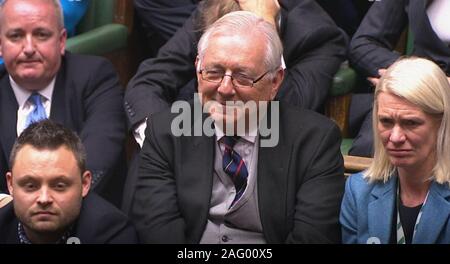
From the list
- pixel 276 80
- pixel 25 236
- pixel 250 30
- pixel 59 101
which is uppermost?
pixel 250 30

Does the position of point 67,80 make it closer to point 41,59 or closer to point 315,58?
point 41,59

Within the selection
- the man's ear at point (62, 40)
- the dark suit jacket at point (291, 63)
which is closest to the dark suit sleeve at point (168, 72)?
the dark suit jacket at point (291, 63)

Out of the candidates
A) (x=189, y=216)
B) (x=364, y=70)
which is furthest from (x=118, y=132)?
(x=364, y=70)

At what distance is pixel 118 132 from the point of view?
3004 millimetres

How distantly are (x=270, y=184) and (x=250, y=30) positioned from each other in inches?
14.2

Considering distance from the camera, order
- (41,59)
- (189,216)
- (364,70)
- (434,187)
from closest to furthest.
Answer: (434,187) → (189,216) → (41,59) → (364,70)

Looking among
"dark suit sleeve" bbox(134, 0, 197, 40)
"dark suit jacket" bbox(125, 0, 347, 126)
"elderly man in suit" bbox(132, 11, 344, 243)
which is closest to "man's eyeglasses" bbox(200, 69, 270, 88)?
"elderly man in suit" bbox(132, 11, 344, 243)

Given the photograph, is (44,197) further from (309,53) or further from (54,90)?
(309,53)

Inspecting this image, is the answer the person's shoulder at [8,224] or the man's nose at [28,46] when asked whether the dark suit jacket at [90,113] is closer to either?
the man's nose at [28,46]

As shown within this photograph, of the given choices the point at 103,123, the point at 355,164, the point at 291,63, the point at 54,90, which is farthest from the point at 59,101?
the point at 355,164

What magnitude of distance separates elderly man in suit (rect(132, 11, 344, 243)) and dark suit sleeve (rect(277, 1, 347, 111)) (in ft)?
1.31

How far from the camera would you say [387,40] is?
10.8 ft

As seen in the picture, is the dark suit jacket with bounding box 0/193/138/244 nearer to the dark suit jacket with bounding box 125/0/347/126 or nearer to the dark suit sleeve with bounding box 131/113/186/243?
the dark suit sleeve with bounding box 131/113/186/243

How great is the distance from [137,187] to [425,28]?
98 centimetres
